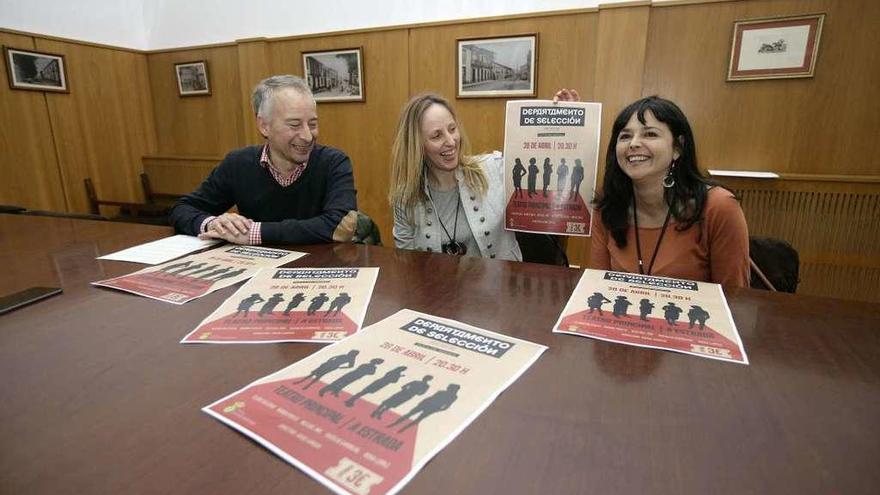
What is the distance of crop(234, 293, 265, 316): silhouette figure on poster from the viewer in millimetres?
946

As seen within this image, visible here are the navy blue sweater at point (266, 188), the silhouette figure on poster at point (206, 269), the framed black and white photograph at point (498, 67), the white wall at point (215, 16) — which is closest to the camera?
the silhouette figure on poster at point (206, 269)

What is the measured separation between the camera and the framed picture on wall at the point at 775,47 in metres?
3.00

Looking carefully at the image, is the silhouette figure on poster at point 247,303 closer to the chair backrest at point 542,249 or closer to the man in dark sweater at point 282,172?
the man in dark sweater at point 282,172

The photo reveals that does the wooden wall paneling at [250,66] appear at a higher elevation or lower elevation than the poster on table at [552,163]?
higher

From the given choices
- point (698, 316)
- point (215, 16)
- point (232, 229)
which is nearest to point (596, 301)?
point (698, 316)

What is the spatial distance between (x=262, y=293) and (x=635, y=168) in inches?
48.5

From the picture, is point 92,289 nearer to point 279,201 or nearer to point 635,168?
point 279,201

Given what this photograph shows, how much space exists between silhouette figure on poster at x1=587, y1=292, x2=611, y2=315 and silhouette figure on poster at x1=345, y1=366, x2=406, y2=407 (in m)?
0.44

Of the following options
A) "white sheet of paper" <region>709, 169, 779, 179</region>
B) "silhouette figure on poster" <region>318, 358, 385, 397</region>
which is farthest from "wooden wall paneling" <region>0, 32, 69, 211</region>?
"white sheet of paper" <region>709, 169, 779, 179</region>

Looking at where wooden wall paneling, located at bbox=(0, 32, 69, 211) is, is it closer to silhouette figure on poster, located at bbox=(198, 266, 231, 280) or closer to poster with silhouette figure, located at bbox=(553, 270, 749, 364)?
silhouette figure on poster, located at bbox=(198, 266, 231, 280)

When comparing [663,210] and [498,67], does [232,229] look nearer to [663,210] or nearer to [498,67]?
[663,210]

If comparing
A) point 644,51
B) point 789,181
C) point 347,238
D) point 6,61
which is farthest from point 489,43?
point 6,61

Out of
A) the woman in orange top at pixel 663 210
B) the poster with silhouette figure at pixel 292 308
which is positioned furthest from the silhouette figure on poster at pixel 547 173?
the poster with silhouette figure at pixel 292 308

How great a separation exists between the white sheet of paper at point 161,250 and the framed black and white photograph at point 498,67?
113 inches
